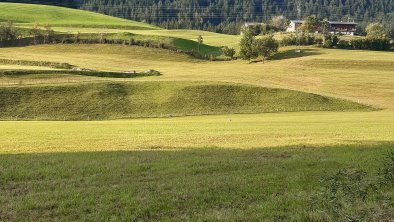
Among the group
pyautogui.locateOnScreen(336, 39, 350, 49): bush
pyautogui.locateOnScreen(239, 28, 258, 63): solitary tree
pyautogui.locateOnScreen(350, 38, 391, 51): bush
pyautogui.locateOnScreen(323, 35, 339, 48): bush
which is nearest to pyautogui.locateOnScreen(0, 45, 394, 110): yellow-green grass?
pyautogui.locateOnScreen(239, 28, 258, 63): solitary tree

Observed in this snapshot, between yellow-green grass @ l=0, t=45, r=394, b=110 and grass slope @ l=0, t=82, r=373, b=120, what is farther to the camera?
yellow-green grass @ l=0, t=45, r=394, b=110

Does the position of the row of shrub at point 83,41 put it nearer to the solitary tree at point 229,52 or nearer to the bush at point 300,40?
the solitary tree at point 229,52

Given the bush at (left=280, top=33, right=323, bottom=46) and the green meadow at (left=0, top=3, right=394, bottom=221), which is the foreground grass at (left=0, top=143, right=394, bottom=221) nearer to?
the green meadow at (left=0, top=3, right=394, bottom=221)

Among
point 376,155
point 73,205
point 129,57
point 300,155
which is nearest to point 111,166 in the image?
point 73,205

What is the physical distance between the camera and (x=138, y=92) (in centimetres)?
7181

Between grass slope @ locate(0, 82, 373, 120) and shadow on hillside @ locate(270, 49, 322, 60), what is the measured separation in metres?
47.4

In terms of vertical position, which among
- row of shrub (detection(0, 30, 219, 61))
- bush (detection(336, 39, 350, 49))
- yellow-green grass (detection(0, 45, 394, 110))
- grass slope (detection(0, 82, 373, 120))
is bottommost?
grass slope (detection(0, 82, 373, 120))

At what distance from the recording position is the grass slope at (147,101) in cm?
6247

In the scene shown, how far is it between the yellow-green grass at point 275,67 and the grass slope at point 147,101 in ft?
25.7

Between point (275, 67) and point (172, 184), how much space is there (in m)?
90.0

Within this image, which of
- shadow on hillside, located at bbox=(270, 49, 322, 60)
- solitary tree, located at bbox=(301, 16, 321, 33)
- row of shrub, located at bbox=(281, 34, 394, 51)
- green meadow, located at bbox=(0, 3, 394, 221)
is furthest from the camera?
solitary tree, located at bbox=(301, 16, 321, 33)

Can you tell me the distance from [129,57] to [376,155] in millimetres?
103123

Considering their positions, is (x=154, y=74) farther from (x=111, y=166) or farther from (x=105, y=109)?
(x=111, y=166)

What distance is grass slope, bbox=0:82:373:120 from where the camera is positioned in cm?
6247
